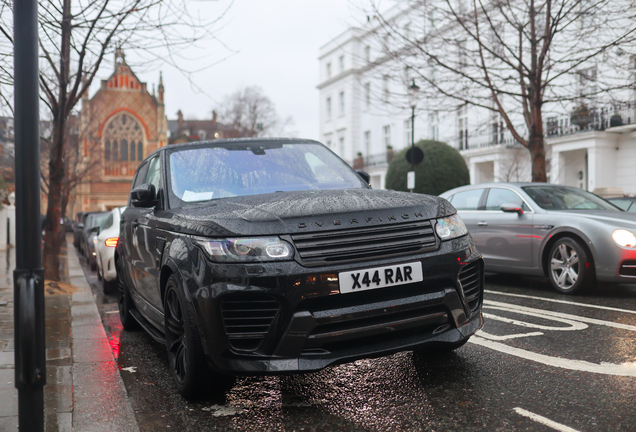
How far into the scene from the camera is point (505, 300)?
23.7ft

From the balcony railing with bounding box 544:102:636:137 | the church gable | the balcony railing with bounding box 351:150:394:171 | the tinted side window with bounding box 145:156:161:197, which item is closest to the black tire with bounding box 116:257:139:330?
the tinted side window with bounding box 145:156:161:197

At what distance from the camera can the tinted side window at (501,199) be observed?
858 centimetres

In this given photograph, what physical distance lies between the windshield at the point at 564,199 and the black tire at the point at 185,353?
5.92m

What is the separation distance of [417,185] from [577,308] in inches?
753

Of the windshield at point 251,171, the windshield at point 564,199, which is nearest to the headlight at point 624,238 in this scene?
the windshield at point 564,199

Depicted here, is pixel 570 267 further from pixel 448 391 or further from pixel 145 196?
pixel 145 196

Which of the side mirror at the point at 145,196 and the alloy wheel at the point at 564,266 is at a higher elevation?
the side mirror at the point at 145,196

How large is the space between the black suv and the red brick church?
205ft

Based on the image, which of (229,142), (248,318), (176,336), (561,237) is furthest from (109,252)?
(248,318)

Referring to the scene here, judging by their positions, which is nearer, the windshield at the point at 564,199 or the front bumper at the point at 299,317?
the front bumper at the point at 299,317

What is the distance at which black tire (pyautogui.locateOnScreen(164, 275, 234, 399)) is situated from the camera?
3.55 m

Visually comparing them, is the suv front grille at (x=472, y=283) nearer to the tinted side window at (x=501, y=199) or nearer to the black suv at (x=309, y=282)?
the black suv at (x=309, y=282)

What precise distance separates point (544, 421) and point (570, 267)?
193 inches

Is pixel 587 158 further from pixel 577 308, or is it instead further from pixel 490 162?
pixel 577 308
